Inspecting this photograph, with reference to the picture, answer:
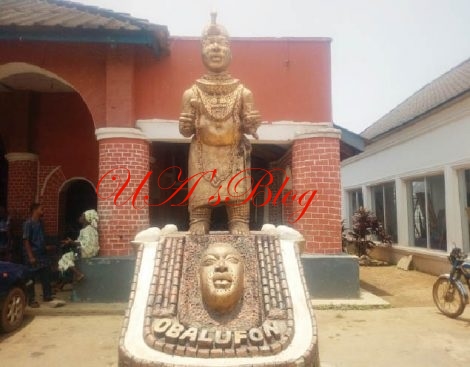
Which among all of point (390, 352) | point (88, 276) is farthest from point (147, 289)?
point (88, 276)

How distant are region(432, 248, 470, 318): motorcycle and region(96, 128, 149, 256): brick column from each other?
4986mm

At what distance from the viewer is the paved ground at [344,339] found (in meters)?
4.61

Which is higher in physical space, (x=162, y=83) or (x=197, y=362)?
(x=162, y=83)

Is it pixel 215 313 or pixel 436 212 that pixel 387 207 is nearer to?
pixel 436 212

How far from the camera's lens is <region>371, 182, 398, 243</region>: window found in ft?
41.0

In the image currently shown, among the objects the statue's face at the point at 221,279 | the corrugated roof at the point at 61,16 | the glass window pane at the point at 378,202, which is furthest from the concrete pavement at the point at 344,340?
the glass window pane at the point at 378,202

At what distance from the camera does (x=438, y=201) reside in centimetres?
1006

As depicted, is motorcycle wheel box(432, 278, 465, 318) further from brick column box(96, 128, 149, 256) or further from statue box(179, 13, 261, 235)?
brick column box(96, 128, 149, 256)

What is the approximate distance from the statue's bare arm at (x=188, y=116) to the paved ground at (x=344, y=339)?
2661mm

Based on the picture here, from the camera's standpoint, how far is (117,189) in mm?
7039

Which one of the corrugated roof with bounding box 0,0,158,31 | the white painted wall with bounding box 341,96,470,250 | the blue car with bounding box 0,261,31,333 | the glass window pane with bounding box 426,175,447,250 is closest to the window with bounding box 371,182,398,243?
the white painted wall with bounding box 341,96,470,250

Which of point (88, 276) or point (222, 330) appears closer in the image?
point (222, 330)

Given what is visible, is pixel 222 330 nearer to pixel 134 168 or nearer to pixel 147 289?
pixel 147 289

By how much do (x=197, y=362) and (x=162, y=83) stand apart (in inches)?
223
